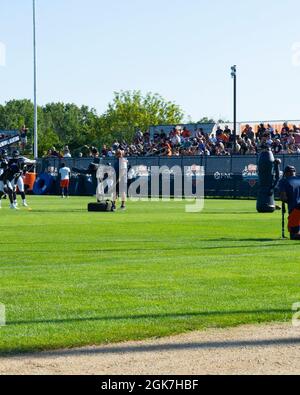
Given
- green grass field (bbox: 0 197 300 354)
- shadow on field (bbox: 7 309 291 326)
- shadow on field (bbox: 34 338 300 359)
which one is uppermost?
green grass field (bbox: 0 197 300 354)

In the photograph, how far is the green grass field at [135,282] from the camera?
30.4 ft

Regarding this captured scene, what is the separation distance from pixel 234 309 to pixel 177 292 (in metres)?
1.30

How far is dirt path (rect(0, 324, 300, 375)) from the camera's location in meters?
7.32

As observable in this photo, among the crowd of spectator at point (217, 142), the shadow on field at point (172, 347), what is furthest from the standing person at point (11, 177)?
the shadow on field at point (172, 347)

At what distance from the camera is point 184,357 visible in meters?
7.85

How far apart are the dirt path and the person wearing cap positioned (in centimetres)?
958

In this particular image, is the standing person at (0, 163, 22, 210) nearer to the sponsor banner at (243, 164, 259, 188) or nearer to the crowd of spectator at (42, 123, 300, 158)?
the crowd of spectator at (42, 123, 300, 158)

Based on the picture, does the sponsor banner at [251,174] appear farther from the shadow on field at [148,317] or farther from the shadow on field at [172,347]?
the shadow on field at [172,347]

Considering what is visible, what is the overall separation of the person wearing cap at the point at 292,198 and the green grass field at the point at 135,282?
490mm

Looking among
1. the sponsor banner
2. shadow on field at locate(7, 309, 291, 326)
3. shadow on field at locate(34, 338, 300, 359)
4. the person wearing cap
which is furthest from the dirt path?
the sponsor banner

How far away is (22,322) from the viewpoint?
943 centimetres

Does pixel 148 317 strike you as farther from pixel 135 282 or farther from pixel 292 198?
pixel 292 198

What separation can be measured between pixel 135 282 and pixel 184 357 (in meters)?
4.42
